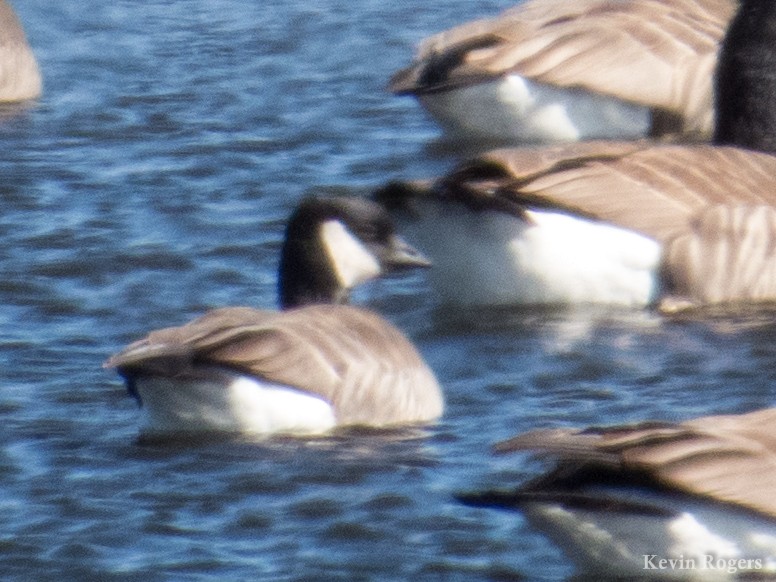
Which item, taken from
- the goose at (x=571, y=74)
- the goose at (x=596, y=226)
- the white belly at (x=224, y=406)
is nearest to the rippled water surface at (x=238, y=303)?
the white belly at (x=224, y=406)

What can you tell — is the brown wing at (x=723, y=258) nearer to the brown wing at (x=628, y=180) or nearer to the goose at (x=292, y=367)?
the brown wing at (x=628, y=180)

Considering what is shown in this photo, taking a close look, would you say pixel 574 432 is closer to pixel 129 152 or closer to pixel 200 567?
pixel 200 567

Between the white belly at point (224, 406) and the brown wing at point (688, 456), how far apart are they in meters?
1.97

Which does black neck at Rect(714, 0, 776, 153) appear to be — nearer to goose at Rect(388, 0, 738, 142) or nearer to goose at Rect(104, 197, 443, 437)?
goose at Rect(388, 0, 738, 142)

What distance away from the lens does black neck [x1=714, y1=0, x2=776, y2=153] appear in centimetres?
1102

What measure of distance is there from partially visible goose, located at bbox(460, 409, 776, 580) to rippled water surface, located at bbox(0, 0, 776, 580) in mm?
573

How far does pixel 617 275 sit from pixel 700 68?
3.29 m

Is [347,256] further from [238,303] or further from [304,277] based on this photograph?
[238,303]

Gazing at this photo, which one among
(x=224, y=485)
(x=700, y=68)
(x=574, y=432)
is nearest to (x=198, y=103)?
(x=700, y=68)

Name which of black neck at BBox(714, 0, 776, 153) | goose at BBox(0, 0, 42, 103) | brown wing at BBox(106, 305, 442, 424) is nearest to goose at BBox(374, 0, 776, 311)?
black neck at BBox(714, 0, 776, 153)

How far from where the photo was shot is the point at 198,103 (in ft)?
44.5

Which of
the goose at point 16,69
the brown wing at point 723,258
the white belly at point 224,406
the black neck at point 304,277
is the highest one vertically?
the goose at point 16,69

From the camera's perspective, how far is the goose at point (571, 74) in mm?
12305

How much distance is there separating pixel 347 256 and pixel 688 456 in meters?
3.13
